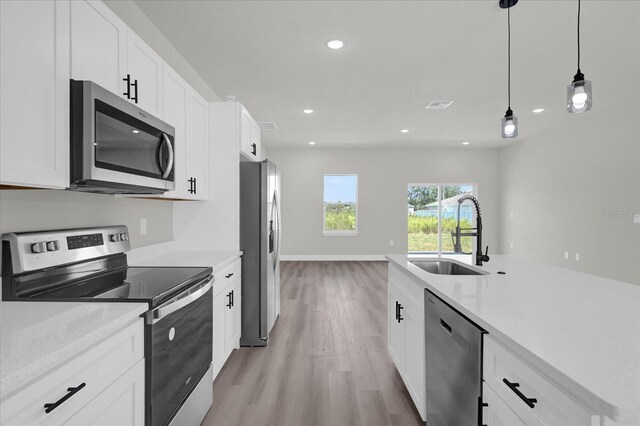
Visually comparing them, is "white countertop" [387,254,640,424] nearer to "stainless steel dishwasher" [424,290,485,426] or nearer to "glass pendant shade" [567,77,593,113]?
"stainless steel dishwasher" [424,290,485,426]

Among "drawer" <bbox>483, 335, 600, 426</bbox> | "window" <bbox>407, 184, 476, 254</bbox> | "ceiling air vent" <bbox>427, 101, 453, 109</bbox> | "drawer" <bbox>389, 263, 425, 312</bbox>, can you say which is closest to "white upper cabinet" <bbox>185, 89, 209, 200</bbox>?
"drawer" <bbox>389, 263, 425, 312</bbox>

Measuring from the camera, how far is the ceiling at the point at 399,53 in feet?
8.68

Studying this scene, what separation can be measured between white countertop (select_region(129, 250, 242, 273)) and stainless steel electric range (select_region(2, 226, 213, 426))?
247 millimetres

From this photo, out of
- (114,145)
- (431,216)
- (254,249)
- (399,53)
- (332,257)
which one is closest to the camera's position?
(114,145)

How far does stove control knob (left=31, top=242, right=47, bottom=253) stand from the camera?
1.47 m

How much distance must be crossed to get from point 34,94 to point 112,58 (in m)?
0.57

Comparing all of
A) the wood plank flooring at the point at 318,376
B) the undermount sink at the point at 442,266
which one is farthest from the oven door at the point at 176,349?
the undermount sink at the point at 442,266

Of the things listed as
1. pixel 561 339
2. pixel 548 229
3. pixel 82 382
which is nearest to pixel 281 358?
pixel 82 382

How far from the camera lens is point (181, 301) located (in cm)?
165

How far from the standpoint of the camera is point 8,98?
1104mm

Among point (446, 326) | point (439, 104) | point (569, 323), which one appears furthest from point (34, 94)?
point (439, 104)

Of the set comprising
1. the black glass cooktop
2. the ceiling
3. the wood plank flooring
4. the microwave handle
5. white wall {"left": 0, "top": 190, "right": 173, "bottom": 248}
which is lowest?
the wood plank flooring

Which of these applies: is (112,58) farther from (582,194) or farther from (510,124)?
(582,194)

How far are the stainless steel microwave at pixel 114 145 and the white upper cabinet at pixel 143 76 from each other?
144 mm
